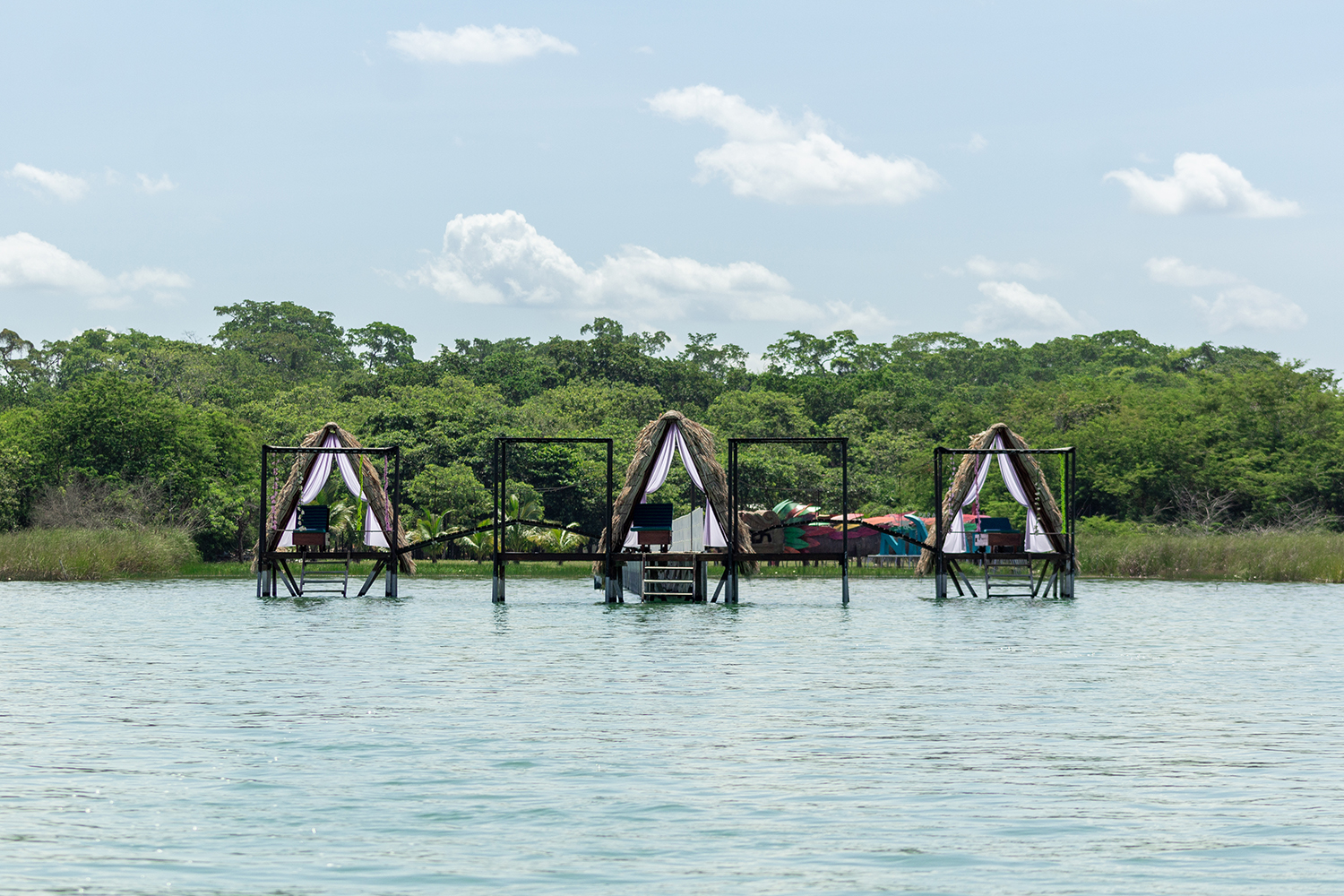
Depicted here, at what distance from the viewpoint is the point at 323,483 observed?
37.2 meters

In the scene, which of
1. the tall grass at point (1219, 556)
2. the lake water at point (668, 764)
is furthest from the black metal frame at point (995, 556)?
the lake water at point (668, 764)

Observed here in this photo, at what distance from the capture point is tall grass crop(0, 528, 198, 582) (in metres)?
42.3

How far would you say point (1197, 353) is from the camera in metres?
92.2

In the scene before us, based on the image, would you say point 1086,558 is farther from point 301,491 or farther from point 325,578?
point 301,491

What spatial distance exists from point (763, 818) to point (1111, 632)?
17770 millimetres

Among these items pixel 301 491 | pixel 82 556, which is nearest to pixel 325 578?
pixel 301 491

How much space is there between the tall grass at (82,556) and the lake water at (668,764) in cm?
1865

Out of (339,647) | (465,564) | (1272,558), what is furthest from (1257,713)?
(465,564)

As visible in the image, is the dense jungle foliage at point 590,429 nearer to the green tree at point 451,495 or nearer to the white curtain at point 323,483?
the green tree at point 451,495

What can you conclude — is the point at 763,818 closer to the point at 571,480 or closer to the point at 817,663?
the point at 817,663

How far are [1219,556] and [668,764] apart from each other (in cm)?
3619

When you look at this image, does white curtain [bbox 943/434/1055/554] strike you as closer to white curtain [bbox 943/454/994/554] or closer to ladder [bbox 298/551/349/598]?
white curtain [bbox 943/454/994/554]

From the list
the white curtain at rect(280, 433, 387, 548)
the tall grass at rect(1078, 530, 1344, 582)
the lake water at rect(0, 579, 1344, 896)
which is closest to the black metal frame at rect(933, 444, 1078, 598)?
the tall grass at rect(1078, 530, 1344, 582)

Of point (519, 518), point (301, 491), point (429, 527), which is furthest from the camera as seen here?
point (429, 527)
